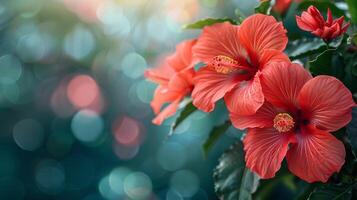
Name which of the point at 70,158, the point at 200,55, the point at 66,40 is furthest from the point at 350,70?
the point at 70,158

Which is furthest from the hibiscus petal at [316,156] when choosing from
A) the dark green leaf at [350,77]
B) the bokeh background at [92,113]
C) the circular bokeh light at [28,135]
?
the circular bokeh light at [28,135]

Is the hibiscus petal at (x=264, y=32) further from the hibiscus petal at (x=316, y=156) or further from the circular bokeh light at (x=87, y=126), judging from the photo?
the circular bokeh light at (x=87, y=126)

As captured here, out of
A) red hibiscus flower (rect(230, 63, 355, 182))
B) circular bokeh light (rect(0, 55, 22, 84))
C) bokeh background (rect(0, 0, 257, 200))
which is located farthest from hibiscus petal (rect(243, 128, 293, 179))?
circular bokeh light (rect(0, 55, 22, 84))

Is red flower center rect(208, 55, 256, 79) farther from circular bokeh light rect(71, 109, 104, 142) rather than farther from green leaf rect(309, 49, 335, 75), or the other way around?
circular bokeh light rect(71, 109, 104, 142)

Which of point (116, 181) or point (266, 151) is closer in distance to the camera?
point (266, 151)

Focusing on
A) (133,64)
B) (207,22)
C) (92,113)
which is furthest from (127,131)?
(207,22)

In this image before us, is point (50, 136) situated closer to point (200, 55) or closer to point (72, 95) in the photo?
point (72, 95)
